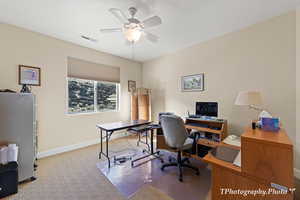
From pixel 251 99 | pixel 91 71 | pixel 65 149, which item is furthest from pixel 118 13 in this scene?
pixel 65 149

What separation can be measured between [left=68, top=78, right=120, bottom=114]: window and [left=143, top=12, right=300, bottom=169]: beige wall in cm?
198

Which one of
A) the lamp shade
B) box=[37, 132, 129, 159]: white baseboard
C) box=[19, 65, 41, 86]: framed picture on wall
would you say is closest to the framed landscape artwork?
the lamp shade

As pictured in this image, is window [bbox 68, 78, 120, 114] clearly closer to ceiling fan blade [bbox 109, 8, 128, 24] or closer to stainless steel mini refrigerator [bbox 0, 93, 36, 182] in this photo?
stainless steel mini refrigerator [bbox 0, 93, 36, 182]

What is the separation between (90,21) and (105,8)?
0.51 meters

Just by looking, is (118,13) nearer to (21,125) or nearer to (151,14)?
(151,14)

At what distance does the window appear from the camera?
3455 millimetres

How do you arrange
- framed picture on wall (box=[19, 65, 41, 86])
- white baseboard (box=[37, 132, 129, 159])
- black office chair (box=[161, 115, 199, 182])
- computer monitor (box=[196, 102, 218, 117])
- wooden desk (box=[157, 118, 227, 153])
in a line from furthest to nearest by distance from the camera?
white baseboard (box=[37, 132, 129, 159])
computer monitor (box=[196, 102, 218, 117])
framed picture on wall (box=[19, 65, 41, 86])
wooden desk (box=[157, 118, 227, 153])
black office chair (box=[161, 115, 199, 182])

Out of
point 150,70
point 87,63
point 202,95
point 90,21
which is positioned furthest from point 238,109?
point 87,63

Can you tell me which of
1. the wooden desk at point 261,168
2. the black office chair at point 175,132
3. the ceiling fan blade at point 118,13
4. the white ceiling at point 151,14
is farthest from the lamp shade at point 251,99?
the ceiling fan blade at point 118,13

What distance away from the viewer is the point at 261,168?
0.89 meters

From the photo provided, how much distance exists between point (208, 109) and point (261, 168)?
78.8 inches

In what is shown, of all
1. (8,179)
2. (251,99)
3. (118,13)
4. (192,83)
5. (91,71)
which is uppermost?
(118,13)

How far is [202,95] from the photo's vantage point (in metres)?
3.25

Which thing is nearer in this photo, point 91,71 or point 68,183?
point 68,183
